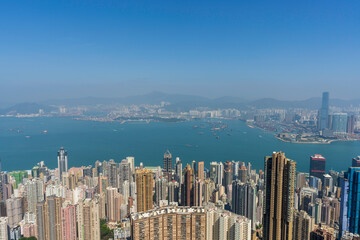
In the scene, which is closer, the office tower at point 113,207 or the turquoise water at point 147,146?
the office tower at point 113,207

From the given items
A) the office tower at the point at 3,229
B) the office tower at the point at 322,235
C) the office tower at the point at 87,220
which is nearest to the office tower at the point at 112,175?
the office tower at the point at 87,220

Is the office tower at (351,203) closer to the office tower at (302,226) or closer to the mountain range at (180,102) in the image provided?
the office tower at (302,226)

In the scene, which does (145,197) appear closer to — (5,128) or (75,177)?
(75,177)

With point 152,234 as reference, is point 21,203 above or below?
below

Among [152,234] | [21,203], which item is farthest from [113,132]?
[152,234]

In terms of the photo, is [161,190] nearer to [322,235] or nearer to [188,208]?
[188,208]

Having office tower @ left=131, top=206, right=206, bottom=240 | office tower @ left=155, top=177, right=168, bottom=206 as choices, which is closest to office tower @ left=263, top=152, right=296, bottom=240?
office tower @ left=131, top=206, right=206, bottom=240
